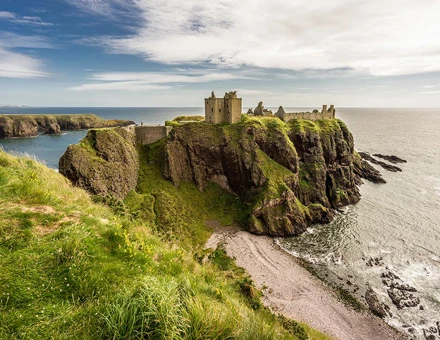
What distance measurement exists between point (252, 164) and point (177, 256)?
4910 centimetres

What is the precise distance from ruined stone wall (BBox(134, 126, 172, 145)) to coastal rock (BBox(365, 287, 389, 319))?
51878 millimetres

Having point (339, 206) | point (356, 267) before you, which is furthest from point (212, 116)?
point (356, 267)

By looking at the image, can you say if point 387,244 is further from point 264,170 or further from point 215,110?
point 215,110

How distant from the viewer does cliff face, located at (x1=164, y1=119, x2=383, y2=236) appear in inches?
2061

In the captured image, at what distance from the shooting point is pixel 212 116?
64312 mm

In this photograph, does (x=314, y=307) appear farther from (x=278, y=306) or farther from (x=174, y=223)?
(x=174, y=223)

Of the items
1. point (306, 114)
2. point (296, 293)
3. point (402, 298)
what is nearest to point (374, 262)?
point (402, 298)

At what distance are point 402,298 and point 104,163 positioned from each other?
50.9m

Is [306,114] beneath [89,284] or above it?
above

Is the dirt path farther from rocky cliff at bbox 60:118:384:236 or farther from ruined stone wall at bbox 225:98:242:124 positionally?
ruined stone wall at bbox 225:98:242:124

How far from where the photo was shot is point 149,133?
60.0 metres

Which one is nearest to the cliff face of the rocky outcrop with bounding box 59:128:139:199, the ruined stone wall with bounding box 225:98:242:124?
the ruined stone wall with bounding box 225:98:242:124

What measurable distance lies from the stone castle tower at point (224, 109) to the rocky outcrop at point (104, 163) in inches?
868

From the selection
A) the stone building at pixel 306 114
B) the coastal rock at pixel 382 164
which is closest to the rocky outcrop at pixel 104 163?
the stone building at pixel 306 114
